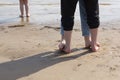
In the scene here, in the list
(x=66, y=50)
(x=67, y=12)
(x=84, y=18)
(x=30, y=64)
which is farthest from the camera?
(x=84, y=18)

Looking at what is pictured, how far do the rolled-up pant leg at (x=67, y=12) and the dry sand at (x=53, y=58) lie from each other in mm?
435

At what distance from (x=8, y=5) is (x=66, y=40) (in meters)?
5.35

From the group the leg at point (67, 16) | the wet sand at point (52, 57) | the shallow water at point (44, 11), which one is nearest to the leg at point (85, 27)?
the wet sand at point (52, 57)

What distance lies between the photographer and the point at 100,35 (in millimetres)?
6500

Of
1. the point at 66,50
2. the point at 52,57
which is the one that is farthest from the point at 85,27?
the point at 52,57

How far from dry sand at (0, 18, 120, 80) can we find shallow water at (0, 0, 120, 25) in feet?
4.73

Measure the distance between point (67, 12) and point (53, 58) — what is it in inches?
26.6

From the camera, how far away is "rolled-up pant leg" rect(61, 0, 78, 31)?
17.0ft

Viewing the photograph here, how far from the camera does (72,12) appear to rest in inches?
207

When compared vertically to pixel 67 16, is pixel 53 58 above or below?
below

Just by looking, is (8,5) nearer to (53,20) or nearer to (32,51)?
(53,20)

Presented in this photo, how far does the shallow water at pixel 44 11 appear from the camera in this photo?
27.7ft

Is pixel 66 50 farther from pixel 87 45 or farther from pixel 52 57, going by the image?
pixel 87 45

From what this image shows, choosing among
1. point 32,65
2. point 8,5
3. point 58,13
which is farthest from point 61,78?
point 8,5
